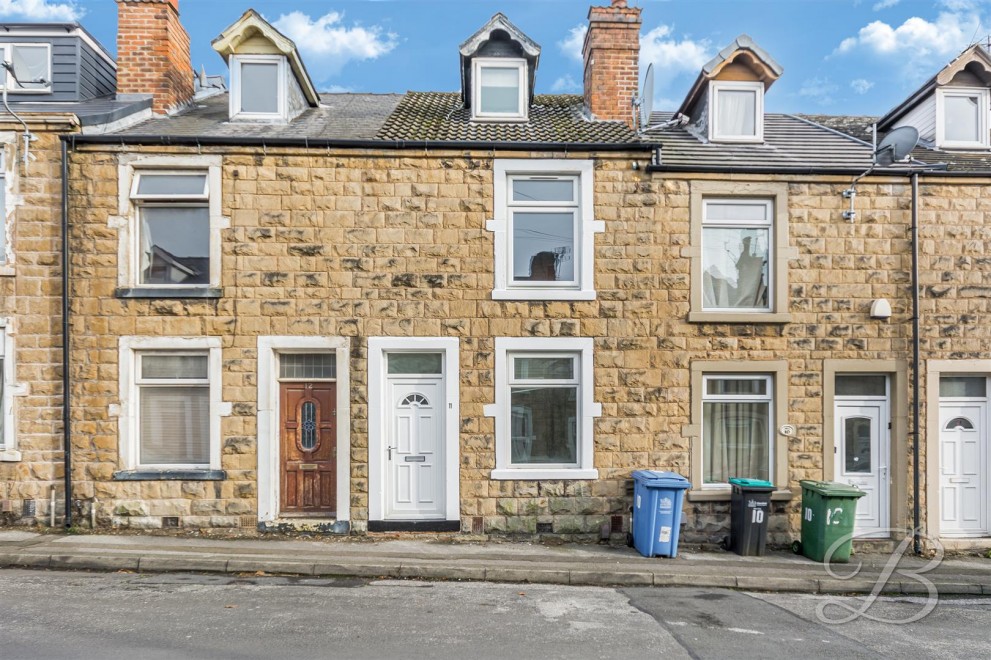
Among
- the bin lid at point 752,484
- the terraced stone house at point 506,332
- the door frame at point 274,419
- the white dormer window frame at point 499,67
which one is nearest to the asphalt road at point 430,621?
the bin lid at point 752,484

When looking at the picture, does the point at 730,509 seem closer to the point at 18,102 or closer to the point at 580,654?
the point at 580,654

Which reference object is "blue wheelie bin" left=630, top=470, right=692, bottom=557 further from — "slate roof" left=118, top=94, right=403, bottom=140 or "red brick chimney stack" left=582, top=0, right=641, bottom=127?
"slate roof" left=118, top=94, right=403, bottom=140

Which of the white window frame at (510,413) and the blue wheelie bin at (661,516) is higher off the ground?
the white window frame at (510,413)

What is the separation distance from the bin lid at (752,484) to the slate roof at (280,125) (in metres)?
7.53

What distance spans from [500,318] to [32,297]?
680 centimetres

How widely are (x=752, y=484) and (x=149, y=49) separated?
12.0 m

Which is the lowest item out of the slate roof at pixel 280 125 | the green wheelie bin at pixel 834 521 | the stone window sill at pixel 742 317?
the green wheelie bin at pixel 834 521

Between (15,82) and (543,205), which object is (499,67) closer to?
(543,205)

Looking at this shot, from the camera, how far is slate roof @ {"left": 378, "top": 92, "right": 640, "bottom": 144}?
9984 mm

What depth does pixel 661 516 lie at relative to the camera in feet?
28.8

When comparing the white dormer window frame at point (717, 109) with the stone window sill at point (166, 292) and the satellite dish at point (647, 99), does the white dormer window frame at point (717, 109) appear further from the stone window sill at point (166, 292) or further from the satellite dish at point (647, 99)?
the stone window sill at point (166, 292)

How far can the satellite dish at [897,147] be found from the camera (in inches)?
402

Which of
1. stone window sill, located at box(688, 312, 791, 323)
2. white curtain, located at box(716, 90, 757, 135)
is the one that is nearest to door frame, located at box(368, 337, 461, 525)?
stone window sill, located at box(688, 312, 791, 323)

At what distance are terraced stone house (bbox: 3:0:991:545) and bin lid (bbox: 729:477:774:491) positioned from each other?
1.38 feet
